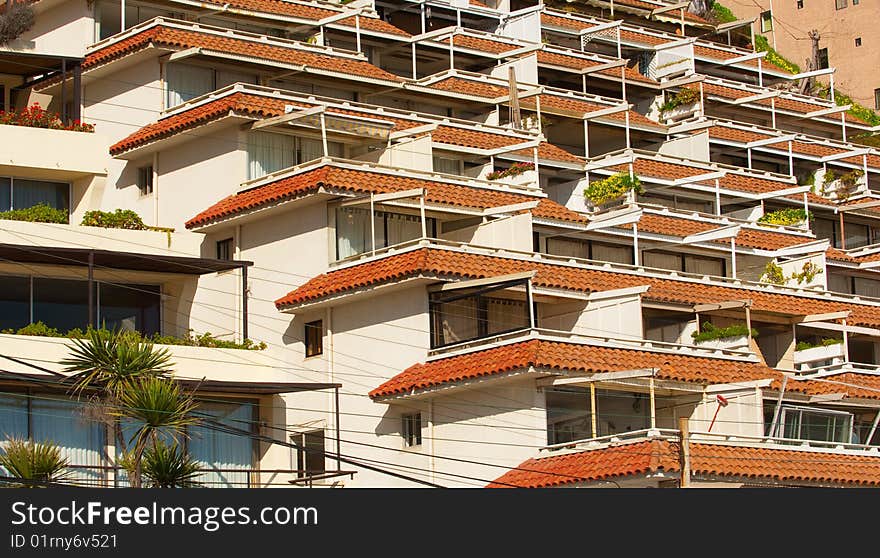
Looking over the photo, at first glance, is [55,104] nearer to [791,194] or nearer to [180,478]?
[180,478]

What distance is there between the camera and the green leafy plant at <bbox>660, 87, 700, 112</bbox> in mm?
91750

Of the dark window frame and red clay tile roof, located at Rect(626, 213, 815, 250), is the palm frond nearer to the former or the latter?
the dark window frame

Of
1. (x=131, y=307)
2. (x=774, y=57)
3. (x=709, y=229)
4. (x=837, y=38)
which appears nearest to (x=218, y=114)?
(x=131, y=307)

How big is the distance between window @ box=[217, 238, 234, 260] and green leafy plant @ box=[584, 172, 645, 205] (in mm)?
18418

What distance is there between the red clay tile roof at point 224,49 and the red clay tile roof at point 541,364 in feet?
49.1

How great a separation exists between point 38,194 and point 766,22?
71256mm

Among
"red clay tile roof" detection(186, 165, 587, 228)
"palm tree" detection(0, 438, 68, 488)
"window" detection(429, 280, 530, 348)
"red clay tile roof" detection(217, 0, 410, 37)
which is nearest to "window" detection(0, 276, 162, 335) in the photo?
"red clay tile roof" detection(186, 165, 587, 228)

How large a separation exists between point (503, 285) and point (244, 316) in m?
8.01

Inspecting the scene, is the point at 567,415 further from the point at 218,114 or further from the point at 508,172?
the point at 508,172

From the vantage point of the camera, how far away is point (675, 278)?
2736 inches

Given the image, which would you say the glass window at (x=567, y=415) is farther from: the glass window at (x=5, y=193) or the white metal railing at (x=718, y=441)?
the glass window at (x=5, y=193)

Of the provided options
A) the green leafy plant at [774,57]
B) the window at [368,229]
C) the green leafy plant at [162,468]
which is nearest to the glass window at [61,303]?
the window at [368,229]

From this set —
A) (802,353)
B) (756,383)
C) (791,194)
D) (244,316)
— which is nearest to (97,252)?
(244,316)

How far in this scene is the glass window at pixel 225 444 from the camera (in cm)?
5634
